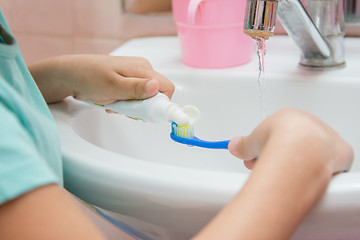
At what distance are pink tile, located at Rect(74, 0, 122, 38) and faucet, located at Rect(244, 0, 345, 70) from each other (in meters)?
0.37

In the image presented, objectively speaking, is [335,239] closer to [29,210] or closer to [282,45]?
[29,210]

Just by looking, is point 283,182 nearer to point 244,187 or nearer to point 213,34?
point 244,187

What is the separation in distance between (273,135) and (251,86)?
314 millimetres

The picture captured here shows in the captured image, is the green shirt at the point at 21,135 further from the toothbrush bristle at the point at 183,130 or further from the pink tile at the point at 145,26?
the pink tile at the point at 145,26

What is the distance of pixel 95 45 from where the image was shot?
0.89 m

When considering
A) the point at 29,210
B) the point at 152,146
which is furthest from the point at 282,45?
the point at 29,210

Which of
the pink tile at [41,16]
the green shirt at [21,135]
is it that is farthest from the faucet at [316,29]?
the pink tile at [41,16]

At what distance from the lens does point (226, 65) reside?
700 mm

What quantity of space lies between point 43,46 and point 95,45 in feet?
0.40

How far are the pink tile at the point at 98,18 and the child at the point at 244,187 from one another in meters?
0.48

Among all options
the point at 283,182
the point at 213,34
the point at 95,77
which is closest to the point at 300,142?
the point at 283,182

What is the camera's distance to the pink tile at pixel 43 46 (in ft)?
2.99

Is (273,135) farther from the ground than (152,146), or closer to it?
farther from the ground

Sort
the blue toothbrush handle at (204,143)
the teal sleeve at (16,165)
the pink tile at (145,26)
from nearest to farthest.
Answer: the teal sleeve at (16,165)
the blue toothbrush handle at (204,143)
the pink tile at (145,26)
